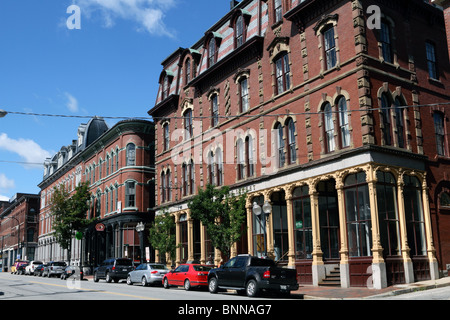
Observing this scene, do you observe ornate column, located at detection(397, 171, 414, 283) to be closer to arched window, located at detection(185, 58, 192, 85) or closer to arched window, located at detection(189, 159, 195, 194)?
arched window, located at detection(189, 159, 195, 194)

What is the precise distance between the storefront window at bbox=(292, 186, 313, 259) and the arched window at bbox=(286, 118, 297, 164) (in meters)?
1.85

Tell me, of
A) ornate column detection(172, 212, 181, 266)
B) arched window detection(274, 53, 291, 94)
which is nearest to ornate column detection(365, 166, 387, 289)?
arched window detection(274, 53, 291, 94)

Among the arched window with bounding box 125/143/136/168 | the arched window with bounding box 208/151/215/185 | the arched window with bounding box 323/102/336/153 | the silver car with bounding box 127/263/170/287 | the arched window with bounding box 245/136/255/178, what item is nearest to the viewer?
the arched window with bounding box 323/102/336/153

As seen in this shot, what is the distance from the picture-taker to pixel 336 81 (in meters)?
24.7

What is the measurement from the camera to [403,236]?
22656 mm

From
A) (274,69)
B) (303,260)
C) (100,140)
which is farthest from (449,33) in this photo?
(100,140)

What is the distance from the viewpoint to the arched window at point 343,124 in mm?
24066

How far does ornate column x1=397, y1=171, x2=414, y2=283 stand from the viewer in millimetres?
22297

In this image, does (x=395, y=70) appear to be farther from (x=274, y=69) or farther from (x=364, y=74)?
(x=274, y=69)

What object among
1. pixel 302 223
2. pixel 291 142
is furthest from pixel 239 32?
pixel 302 223

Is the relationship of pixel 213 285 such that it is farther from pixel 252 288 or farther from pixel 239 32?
pixel 239 32

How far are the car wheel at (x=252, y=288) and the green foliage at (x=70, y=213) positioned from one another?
125ft

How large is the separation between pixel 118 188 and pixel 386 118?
105 ft

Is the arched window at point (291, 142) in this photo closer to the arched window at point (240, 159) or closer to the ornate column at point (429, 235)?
the arched window at point (240, 159)
